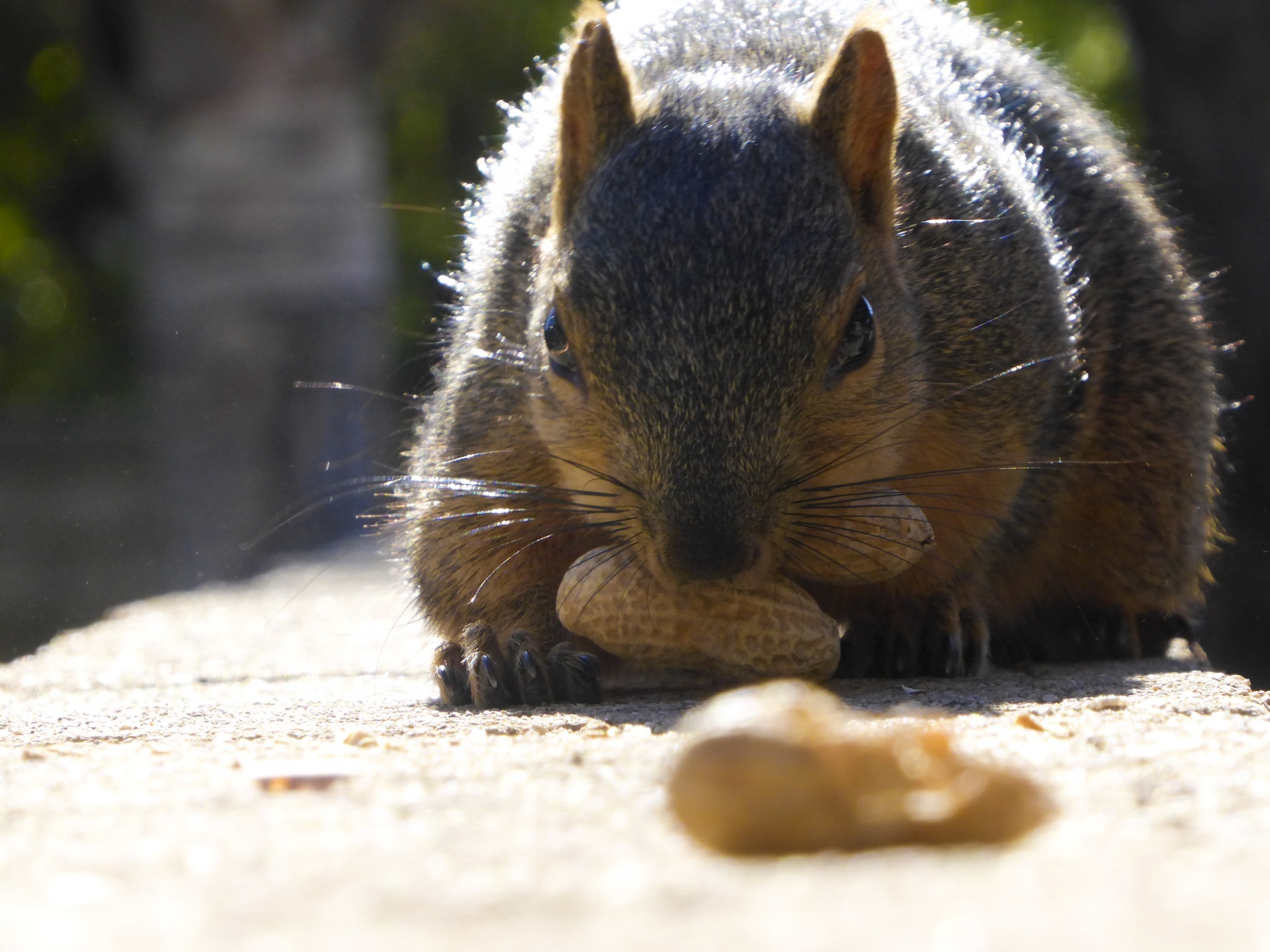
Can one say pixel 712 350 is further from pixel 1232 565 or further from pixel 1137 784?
pixel 1232 565

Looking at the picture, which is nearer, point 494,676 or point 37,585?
point 494,676

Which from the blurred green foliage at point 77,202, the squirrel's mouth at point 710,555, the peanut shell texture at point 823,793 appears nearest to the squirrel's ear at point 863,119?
the squirrel's mouth at point 710,555

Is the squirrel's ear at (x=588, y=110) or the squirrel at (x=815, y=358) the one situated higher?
the squirrel's ear at (x=588, y=110)

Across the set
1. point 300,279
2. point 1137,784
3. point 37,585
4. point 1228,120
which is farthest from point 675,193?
point 300,279

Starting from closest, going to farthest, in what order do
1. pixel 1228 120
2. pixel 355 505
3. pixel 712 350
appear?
pixel 712 350
pixel 1228 120
pixel 355 505

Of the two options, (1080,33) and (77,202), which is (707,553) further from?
(1080,33)

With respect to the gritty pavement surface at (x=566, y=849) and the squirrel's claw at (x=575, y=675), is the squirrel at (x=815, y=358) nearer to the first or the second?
the squirrel's claw at (x=575, y=675)
